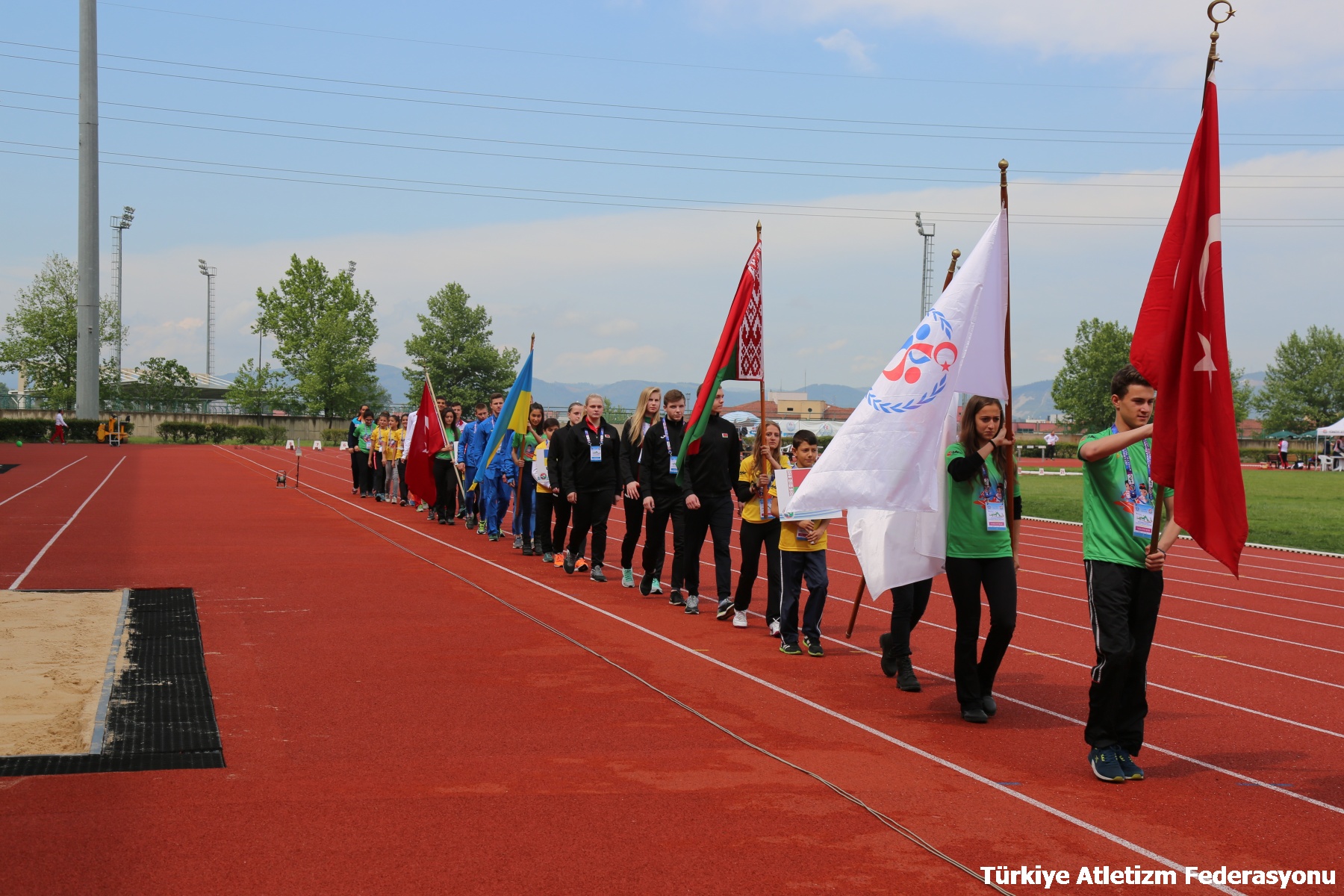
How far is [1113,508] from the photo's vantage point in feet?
19.1

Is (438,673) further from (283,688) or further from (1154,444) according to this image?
(1154,444)

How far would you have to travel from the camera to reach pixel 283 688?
7414 mm

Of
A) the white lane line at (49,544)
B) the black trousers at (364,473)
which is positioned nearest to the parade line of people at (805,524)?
the white lane line at (49,544)

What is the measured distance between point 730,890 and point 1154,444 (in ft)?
9.97

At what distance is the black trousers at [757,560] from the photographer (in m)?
9.67

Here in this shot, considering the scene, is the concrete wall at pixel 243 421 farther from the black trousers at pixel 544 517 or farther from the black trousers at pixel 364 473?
the black trousers at pixel 544 517

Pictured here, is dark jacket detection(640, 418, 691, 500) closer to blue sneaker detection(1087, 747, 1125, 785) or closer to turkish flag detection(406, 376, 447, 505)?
blue sneaker detection(1087, 747, 1125, 785)

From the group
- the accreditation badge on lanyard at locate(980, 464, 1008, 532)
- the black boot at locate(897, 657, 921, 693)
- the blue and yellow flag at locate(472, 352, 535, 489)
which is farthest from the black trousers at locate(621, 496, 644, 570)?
the accreditation badge on lanyard at locate(980, 464, 1008, 532)

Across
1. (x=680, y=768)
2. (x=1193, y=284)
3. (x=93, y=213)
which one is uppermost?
(x=93, y=213)

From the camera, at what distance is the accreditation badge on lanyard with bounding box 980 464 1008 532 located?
6848 millimetres

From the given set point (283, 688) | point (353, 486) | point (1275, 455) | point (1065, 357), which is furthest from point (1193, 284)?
point (1065, 357)

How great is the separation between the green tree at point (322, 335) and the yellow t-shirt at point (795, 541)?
7251 cm

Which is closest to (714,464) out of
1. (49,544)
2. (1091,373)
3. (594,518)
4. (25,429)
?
(594,518)

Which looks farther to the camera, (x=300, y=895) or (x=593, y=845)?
(x=593, y=845)
